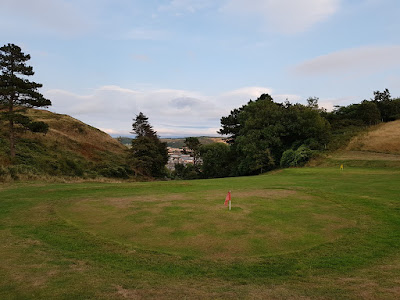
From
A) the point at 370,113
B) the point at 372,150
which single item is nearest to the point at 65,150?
the point at 372,150

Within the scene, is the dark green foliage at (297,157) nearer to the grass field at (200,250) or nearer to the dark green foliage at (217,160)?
the dark green foliage at (217,160)

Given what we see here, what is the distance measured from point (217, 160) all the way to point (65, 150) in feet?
103

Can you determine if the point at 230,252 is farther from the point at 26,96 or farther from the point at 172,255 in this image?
the point at 26,96

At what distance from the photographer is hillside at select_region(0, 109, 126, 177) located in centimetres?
3647

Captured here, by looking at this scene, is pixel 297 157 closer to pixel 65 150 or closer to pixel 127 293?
pixel 127 293

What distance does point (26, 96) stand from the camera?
2966 centimetres

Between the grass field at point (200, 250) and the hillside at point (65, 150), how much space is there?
783 inches

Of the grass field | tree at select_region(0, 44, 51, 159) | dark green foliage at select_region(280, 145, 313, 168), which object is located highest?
tree at select_region(0, 44, 51, 159)

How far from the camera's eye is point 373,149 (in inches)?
1769

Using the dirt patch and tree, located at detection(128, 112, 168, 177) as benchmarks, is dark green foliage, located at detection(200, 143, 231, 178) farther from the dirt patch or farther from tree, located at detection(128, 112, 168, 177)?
the dirt patch

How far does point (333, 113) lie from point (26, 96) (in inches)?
2872

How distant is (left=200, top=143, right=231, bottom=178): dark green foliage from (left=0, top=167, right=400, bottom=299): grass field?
4578 cm

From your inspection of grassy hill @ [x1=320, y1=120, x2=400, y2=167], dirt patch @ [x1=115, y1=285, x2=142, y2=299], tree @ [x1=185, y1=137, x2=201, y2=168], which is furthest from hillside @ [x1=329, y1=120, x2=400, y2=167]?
dirt patch @ [x1=115, y1=285, x2=142, y2=299]

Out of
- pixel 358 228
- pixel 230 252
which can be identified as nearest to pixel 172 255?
pixel 230 252
